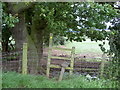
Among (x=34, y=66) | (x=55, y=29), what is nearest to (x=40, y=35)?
(x=34, y=66)

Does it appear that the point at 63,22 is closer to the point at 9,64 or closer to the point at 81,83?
the point at 81,83

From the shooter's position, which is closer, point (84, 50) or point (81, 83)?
point (81, 83)

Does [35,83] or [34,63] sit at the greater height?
[34,63]

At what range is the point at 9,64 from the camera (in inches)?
139

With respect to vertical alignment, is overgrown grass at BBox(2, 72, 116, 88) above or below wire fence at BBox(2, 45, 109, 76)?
below

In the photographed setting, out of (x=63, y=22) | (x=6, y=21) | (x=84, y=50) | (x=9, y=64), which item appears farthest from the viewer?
(x=84, y=50)

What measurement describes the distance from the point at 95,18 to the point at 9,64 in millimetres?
2085

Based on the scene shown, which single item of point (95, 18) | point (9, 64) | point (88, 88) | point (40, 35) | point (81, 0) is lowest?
point (88, 88)

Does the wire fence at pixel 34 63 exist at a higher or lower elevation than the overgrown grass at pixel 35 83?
higher

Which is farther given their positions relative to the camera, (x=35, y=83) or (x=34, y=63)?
(x=34, y=63)

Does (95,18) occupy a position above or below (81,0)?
below

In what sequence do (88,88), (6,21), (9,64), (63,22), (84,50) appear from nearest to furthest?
(6,21) < (88,88) < (63,22) < (9,64) < (84,50)

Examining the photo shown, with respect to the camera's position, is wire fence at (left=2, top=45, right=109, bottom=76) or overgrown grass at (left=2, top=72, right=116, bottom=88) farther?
wire fence at (left=2, top=45, right=109, bottom=76)

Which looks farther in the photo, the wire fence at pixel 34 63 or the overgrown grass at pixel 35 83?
the wire fence at pixel 34 63
